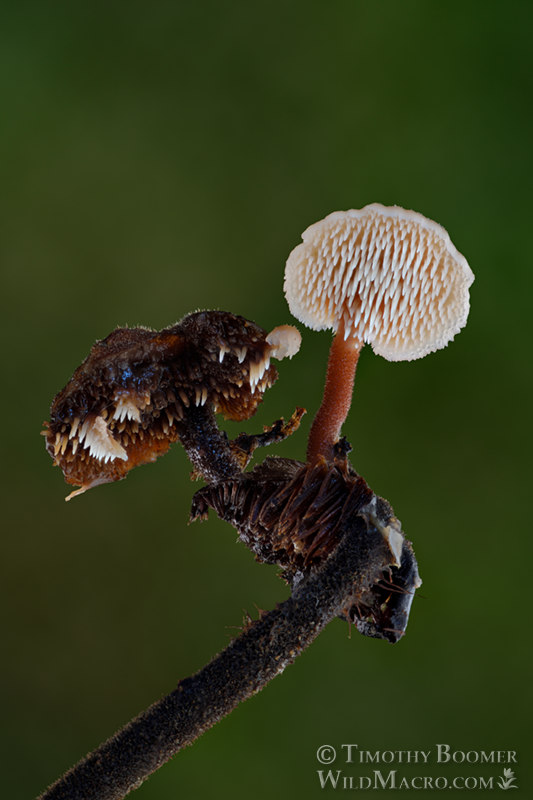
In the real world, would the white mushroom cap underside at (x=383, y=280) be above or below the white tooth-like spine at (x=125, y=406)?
above

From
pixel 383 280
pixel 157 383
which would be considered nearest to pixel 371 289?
pixel 383 280

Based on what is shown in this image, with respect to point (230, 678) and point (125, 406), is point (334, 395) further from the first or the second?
point (230, 678)

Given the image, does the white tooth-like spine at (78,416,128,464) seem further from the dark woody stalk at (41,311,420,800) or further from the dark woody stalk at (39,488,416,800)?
the dark woody stalk at (39,488,416,800)

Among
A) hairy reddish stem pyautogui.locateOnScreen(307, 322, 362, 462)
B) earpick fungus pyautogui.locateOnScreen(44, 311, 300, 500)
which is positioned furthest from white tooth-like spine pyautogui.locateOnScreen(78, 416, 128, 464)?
hairy reddish stem pyautogui.locateOnScreen(307, 322, 362, 462)

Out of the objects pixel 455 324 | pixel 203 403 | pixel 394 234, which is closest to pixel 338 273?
pixel 394 234

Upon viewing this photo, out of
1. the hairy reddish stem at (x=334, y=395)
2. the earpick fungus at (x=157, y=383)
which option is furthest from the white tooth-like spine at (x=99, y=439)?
the hairy reddish stem at (x=334, y=395)

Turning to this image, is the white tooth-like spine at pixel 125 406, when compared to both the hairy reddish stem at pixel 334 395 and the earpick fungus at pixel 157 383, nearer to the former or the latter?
the earpick fungus at pixel 157 383
